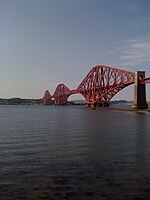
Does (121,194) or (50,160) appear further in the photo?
(50,160)

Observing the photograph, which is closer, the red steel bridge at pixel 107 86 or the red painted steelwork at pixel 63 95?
the red steel bridge at pixel 107 86

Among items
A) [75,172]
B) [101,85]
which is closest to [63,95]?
[101,85]

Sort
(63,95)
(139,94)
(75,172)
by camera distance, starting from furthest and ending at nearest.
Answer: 1. (63,95)
2. (139,94)
3. (75,172)

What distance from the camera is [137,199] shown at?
863cm

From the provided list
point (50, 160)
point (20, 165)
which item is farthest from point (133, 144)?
point (20, 165)

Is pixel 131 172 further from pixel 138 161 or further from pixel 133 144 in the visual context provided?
pixel 133 144

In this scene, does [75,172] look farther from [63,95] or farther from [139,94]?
[63,95]

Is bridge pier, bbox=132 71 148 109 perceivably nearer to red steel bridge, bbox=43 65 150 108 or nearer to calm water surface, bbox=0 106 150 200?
red steel bridge, bbox=43 65 150 108

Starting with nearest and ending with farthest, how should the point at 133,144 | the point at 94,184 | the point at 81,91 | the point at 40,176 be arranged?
the point at 94,184 < the point at 40,176 < the point at 133,144 < the point at 81,91

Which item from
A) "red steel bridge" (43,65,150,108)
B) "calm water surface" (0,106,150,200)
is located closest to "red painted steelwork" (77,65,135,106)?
"red steel bridge" (43,65,150,108)

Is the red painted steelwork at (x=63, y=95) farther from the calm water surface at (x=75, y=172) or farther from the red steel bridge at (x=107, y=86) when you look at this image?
the calm water surface at (x=75, y=172)

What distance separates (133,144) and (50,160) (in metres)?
8.21

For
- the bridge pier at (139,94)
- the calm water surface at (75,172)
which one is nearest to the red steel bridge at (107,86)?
the bridge pier at (139,94)

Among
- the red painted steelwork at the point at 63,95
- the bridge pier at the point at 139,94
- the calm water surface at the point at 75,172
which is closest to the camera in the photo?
the calm water surface at the point at 75,172
